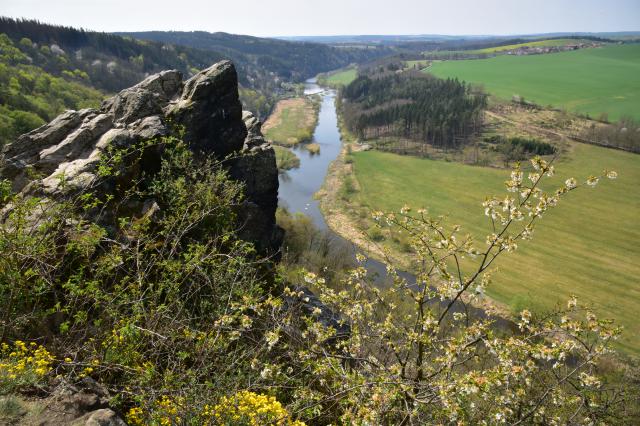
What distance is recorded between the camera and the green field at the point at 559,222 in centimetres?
4331

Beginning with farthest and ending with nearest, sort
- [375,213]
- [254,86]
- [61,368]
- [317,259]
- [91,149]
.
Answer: [254,86]
[317,259]
[91,149]
[375,213]
[61,368]

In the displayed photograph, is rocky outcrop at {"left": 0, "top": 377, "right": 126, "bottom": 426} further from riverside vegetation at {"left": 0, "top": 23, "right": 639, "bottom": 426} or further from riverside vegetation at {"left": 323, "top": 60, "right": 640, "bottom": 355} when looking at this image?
riverside vegetation at {"left": 323, "top": 60, "right": 640, "bottom": 355}

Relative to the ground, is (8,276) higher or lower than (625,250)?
higher

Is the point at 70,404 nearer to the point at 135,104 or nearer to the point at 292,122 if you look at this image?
the point at 135,104

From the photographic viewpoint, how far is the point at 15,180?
1609 cm

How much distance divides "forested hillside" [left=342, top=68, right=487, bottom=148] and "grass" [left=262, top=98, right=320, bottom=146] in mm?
13144

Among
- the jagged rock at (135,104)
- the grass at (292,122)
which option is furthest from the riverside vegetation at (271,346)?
the grass at (292,122)

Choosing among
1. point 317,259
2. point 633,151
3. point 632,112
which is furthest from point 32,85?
point 632,112

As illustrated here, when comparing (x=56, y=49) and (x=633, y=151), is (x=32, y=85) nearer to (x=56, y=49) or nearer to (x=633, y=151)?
(x=56, y=49)

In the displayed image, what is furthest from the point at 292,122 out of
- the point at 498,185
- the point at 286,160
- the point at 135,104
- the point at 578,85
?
the point at 578,85

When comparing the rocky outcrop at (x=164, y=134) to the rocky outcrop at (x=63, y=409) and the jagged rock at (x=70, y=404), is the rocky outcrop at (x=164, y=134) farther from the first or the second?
the rocky outcrop at (x=63, y=409)

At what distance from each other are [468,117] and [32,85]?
108 meters

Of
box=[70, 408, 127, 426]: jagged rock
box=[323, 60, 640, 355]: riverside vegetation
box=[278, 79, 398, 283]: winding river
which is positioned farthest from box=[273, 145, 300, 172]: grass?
box=[70, 408, 127, 426]: jagged rock

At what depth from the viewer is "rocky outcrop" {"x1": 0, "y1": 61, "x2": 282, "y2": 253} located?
54.3 ft
